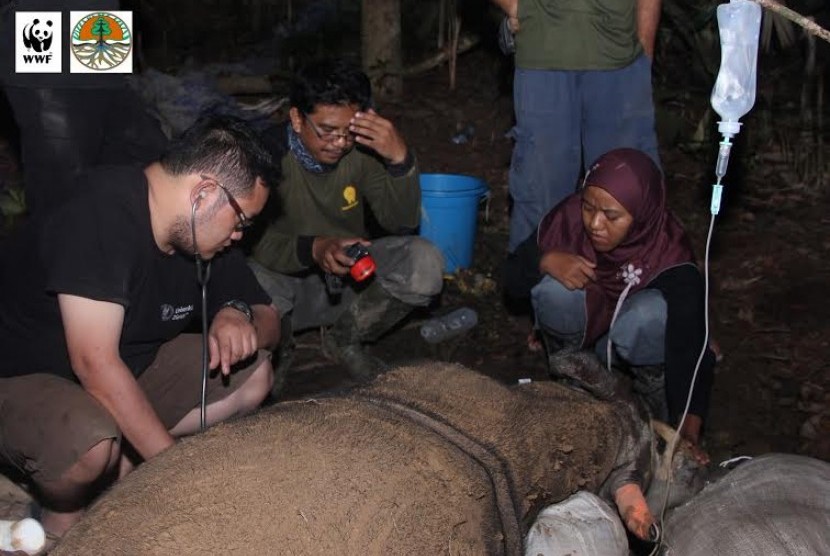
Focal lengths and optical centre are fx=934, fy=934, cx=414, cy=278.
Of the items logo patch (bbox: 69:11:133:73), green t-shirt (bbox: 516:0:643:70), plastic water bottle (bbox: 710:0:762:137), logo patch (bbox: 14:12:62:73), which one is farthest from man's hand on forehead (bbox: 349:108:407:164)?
plastic water bottle (bbox: 710:0:762:137)

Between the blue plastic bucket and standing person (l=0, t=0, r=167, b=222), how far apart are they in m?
1.69

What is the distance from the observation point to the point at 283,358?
4.07m

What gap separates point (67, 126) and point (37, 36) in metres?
0.50

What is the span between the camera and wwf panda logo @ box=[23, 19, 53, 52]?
379 cm

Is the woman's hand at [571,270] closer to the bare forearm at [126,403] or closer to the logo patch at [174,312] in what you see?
the logo patch at [174,312]

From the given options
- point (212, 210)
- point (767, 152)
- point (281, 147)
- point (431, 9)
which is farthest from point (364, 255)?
point (431, 9)

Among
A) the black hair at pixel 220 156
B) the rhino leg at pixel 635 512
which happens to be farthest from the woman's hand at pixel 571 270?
the black hair at pixel 220 156

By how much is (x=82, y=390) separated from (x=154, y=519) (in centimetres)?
105

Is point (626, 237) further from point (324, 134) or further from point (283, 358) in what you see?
point (283, 358)

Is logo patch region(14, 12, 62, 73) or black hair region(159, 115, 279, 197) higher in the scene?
logo patch region(14, 12, 62, 73)

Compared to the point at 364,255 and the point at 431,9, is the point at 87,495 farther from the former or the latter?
the point at 431,9

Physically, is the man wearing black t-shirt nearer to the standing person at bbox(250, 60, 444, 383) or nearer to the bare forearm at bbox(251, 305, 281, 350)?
the bare forearm at bbox(251, 305, 281, 350)

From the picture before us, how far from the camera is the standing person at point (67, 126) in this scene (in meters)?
3.57

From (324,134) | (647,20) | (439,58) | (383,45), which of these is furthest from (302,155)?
(439,58)
